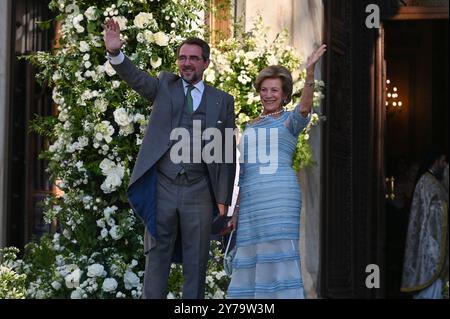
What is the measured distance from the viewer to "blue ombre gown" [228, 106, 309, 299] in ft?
22.2

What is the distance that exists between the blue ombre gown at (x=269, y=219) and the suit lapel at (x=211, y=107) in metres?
0.28

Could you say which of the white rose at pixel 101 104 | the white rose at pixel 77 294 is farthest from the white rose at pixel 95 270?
the white rose at pixel 101 104

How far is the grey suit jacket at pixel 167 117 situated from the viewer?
6.69m

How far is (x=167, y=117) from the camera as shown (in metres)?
6.77

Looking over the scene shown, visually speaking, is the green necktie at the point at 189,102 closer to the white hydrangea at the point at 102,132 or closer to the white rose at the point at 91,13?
the white hydrangea at the point at 102,132

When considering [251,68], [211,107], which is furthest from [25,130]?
[211,107]

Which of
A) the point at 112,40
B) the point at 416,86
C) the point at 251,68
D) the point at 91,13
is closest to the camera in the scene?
the point at 112,40

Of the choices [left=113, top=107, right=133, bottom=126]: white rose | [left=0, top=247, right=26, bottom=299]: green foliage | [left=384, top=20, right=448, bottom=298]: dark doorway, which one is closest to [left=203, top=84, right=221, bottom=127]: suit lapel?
[left=113, top=107, right=133, bottom=126]: white rose

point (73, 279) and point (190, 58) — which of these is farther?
point (73, 279)

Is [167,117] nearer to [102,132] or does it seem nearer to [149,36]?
[102,132]

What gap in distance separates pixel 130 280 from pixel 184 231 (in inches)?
55.2

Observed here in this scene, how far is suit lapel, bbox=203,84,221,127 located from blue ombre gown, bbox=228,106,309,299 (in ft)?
0.92

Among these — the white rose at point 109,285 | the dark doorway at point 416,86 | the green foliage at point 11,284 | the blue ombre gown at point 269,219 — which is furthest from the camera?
the dark doorway at point 416,86
